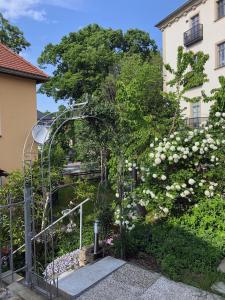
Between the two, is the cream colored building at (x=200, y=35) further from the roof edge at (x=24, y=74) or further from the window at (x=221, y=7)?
the roof edge at (x=24, y=74)

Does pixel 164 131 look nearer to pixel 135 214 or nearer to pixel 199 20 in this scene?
pixel 135 214

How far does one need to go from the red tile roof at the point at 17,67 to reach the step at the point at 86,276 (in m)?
6.75

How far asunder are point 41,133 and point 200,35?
635 inches

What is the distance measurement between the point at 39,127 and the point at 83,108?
2.14 m

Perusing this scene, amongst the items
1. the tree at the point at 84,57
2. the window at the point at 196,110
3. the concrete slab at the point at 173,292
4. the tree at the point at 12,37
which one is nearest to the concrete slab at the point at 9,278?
the concrete slab at the point at 173,292

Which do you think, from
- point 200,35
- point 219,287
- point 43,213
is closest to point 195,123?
point 43,213

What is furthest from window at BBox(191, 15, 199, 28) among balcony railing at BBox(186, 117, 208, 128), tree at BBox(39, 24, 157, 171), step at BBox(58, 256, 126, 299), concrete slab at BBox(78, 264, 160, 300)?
concrete slab at BBox(78, 264, 160, 300)

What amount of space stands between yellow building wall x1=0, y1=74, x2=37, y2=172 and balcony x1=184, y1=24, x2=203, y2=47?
13.5 m

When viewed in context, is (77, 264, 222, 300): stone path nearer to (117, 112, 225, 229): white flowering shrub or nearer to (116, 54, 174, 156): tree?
(117, 112, 225, 229): white flowering shrub

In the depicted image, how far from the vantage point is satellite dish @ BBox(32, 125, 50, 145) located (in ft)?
21.4

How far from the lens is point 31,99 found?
33.0 feet

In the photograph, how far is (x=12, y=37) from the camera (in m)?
19.4

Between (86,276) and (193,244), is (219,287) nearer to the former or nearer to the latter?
(193,244)

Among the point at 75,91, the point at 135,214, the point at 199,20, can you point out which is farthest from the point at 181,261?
the point at 75,91
